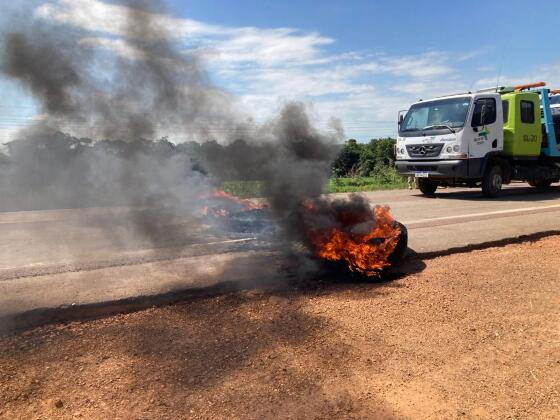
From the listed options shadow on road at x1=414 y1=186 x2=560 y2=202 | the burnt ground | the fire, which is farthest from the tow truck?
the burnt ground

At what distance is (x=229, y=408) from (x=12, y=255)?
4844 mm

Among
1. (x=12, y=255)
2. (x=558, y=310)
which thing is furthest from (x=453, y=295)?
(x=12, y=255)

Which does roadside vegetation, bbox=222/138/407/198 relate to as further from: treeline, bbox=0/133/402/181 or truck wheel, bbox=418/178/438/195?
truck wheel, bbox=418/178/438/195

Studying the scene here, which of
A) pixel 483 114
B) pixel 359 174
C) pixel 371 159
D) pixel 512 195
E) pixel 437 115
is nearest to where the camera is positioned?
pixel 483 114

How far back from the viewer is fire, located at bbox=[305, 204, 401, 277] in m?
5.05

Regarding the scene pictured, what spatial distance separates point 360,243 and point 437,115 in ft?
26.3

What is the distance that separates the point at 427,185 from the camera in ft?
43.5

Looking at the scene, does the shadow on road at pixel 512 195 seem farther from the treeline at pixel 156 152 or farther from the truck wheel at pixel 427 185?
the treeline at pixel 156 152

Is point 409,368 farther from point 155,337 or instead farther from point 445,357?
point 155,337

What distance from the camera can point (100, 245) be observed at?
21.8 feet

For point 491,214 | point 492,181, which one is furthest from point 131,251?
point 492,181

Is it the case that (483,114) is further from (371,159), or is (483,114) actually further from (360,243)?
(371,159)

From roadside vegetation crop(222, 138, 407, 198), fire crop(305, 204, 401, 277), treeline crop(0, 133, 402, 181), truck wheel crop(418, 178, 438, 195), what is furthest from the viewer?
truck wheel crop(418, 178, 438, 195)

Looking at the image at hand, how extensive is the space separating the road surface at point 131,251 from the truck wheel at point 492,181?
1919mm
